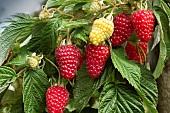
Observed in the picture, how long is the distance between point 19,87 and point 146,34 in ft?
1.33

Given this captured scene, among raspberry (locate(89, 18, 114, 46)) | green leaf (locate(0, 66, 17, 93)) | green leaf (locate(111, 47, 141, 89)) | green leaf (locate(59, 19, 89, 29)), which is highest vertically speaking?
green leaf (locate(59, 19, 89, 29))

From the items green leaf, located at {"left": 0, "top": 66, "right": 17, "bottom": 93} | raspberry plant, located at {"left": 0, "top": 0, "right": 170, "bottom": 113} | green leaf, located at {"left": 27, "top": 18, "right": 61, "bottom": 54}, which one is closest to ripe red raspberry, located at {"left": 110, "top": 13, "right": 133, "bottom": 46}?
raspberry plant, located at {"left": 0, "top": 0, "right": 170, "bottom": 113}

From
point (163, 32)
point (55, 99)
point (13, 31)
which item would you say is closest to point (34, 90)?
point (55, 99)

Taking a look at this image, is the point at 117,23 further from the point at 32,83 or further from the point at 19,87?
the point at 19,87

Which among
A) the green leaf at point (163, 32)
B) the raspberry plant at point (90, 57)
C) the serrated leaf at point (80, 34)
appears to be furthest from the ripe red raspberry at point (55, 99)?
the green leaf at point (163, 32)

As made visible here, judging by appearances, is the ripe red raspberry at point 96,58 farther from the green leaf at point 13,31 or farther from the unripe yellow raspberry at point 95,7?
the green leaf at point 13,31

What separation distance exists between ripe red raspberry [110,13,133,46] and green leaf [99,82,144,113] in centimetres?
10

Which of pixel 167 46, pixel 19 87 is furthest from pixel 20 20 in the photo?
pixel 167 46

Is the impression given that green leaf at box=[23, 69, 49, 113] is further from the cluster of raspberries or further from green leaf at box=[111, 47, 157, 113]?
green leaf at box=[111, 47, 157, 113]

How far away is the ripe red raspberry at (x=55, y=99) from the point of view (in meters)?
0.80

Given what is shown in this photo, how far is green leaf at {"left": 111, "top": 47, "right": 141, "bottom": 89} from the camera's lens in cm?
77

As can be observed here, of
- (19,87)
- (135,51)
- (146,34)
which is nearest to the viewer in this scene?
(146,34)

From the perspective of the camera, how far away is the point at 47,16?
0.86 meters

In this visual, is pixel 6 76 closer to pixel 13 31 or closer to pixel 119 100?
pixel 13 31
